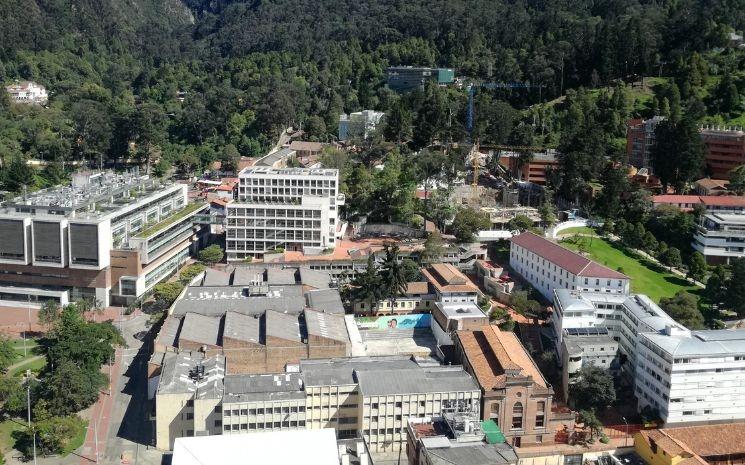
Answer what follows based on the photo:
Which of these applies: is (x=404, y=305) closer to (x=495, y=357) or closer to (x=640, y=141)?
(x=495, y=357)

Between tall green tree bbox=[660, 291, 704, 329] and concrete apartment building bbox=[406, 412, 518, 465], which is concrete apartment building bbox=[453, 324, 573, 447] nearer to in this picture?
concrete apartment building bbox=[406, 412, 518, 465]

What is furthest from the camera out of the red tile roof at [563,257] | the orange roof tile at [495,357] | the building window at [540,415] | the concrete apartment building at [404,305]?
the concrete apartment building at [404,305]

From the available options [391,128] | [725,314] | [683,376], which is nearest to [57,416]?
[683,376]

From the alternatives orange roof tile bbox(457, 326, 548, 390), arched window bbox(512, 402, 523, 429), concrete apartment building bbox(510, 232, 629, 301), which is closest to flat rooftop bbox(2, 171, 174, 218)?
orange roof tile bbox(457, 326, 548, 390)

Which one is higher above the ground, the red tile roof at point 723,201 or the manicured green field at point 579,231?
the red tile roof at point 723,201

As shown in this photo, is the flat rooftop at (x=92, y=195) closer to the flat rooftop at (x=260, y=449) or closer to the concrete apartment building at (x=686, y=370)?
the flat rooftop at (x=260, y=449)

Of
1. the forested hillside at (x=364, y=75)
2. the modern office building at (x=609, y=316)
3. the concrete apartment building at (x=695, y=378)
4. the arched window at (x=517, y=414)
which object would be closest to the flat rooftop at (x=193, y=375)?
the arched window at (x=517, y=414)
